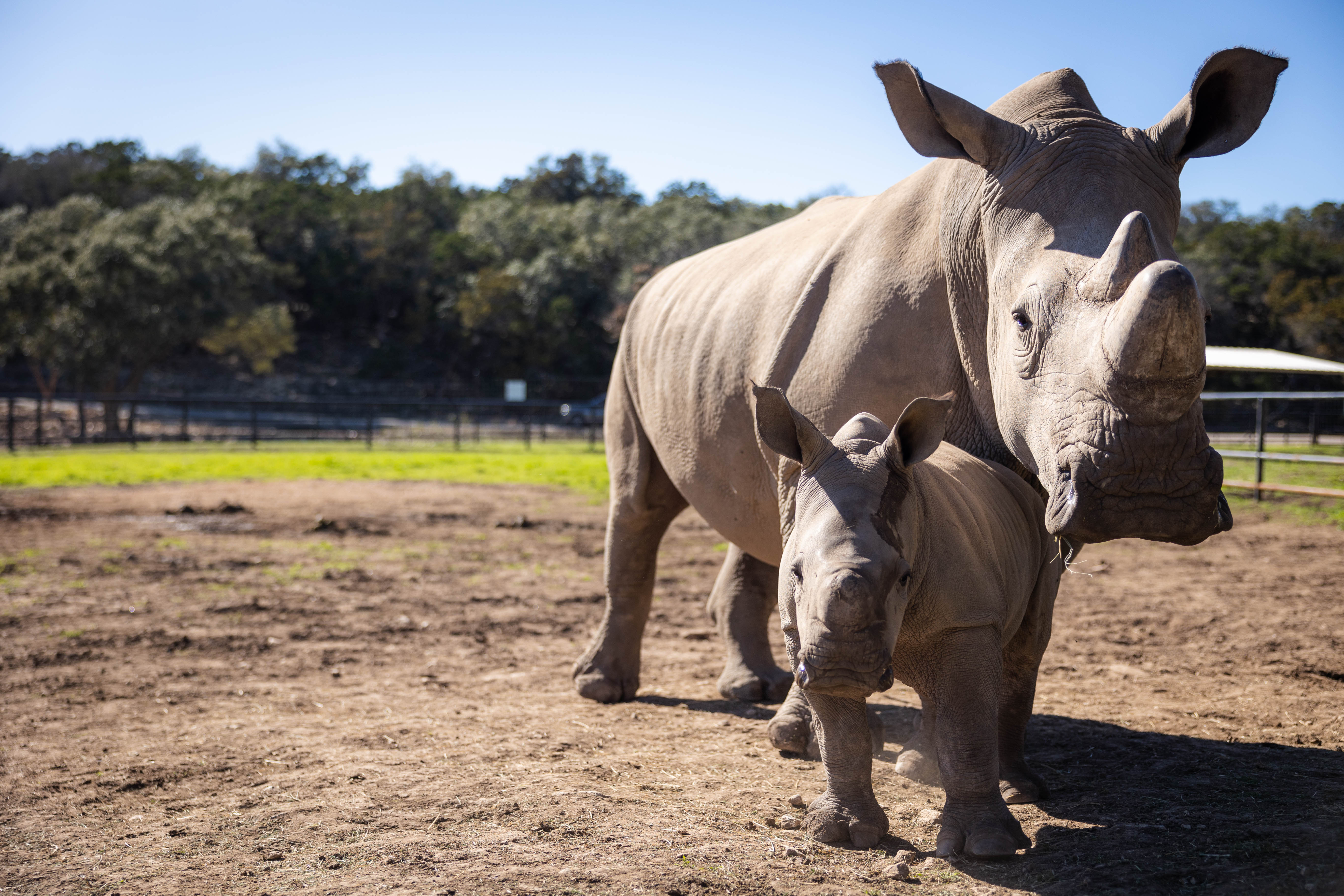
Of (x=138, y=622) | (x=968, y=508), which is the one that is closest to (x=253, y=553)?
(x=138, y=622)

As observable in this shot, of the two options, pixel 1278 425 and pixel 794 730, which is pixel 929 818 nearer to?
pixel 794 730

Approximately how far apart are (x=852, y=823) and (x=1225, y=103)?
2548 millimetres

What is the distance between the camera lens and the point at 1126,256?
266cm

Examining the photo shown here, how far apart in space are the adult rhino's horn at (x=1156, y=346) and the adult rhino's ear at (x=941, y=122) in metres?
0.92

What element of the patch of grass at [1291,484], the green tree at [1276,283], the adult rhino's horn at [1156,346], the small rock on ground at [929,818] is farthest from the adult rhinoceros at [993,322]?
the green tree at [1276,283]

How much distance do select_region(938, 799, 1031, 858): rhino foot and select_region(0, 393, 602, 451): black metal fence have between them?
25.8m

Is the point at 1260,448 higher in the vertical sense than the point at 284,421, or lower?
higher

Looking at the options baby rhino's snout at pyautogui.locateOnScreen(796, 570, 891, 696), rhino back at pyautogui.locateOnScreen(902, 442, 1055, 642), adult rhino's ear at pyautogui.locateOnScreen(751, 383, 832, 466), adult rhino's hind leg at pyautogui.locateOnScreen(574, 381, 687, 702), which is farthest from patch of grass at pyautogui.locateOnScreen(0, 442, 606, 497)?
baby rhino's snout at pyautogui.locateOnScreen(796, 570, 891, 696)

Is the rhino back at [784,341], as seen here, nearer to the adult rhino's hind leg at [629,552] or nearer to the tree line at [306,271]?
the adult rhino's hind leg at [629,552]

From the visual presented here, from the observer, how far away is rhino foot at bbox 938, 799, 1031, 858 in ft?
9.80

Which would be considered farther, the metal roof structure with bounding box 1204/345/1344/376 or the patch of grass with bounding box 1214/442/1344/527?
the metal roof structure with bounding box 1204/345/1344/376

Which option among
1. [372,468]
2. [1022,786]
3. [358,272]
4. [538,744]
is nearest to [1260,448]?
[1022,786]

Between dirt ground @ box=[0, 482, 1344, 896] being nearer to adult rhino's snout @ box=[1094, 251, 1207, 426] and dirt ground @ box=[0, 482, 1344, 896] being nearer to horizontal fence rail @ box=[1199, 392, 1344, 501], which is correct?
adult rhino's snout @ box=[1094, 251, 1207, 426]

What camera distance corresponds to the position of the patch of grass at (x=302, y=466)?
62.8 ft
